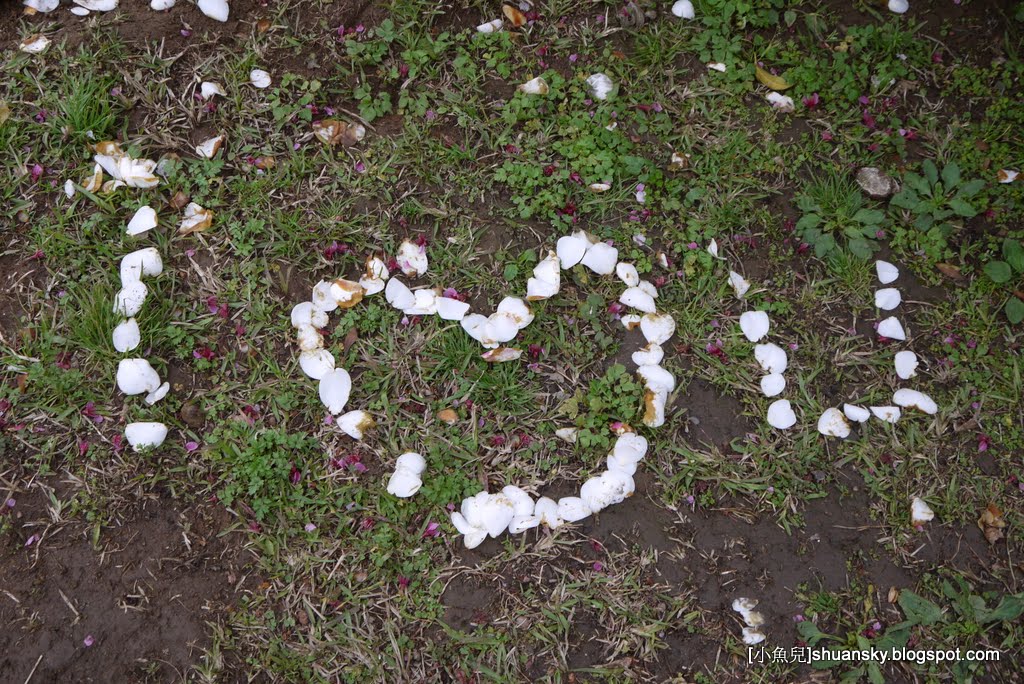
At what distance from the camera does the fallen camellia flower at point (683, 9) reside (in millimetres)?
2504

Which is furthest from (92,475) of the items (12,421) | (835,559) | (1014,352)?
(1014,352)

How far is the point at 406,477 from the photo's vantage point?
6.81 ft

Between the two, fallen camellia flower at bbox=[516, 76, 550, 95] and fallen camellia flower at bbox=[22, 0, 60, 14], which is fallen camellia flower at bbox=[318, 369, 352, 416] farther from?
fallen camellia flower at bbox=[22, 0, 60, 14]

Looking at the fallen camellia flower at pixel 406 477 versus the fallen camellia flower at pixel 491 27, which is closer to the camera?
the fallen camellia flower at pixel 406 477

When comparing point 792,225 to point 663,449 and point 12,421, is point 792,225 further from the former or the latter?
point 12,421

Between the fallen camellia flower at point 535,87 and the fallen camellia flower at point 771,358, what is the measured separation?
1152 mm

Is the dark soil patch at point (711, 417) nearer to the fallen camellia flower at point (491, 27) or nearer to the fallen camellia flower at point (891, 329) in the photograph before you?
the fallen camellia flower at point (891, 329)

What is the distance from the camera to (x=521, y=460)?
2.15m

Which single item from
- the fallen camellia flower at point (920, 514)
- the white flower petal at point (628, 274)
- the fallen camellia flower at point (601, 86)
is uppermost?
the fallen camellia flower at point (601, 86)

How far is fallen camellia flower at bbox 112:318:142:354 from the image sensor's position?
2.10 meters

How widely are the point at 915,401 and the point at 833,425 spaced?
29 cm

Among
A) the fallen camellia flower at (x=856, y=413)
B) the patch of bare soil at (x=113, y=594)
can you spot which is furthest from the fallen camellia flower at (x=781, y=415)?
the patch of bare soil at (x=113, y=594)

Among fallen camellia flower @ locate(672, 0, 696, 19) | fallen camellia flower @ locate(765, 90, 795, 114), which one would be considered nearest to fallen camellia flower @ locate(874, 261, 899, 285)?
fallen camellia flower @ locate(765, 90, 795, 114)

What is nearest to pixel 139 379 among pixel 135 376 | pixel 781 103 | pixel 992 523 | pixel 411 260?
pixel 135 376
